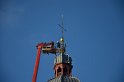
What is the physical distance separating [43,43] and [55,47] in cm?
239

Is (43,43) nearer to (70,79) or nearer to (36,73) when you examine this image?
(36,73)

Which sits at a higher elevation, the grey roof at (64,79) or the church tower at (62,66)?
the church tower at (62,66)

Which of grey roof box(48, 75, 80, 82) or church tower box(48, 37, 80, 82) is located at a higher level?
church tower box(48, 37, 80, 82)

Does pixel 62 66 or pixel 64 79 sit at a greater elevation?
pixel 62 66

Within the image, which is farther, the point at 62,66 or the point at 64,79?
the point at 62,66

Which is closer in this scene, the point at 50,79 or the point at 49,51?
the point at 50,79

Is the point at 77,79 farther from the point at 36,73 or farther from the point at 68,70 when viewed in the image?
the point at 36,73

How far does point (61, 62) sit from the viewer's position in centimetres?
8981

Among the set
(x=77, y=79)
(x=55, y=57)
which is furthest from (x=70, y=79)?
(x=55, y=57)

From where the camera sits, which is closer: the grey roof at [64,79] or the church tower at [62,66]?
the grey roof at [64,79]

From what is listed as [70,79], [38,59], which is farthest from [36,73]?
[70,79]

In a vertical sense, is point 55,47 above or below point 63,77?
above

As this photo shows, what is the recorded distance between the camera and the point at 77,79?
86000 millimetres

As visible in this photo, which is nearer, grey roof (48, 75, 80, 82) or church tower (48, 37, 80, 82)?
grey roof (48, 75, 80, 82)
